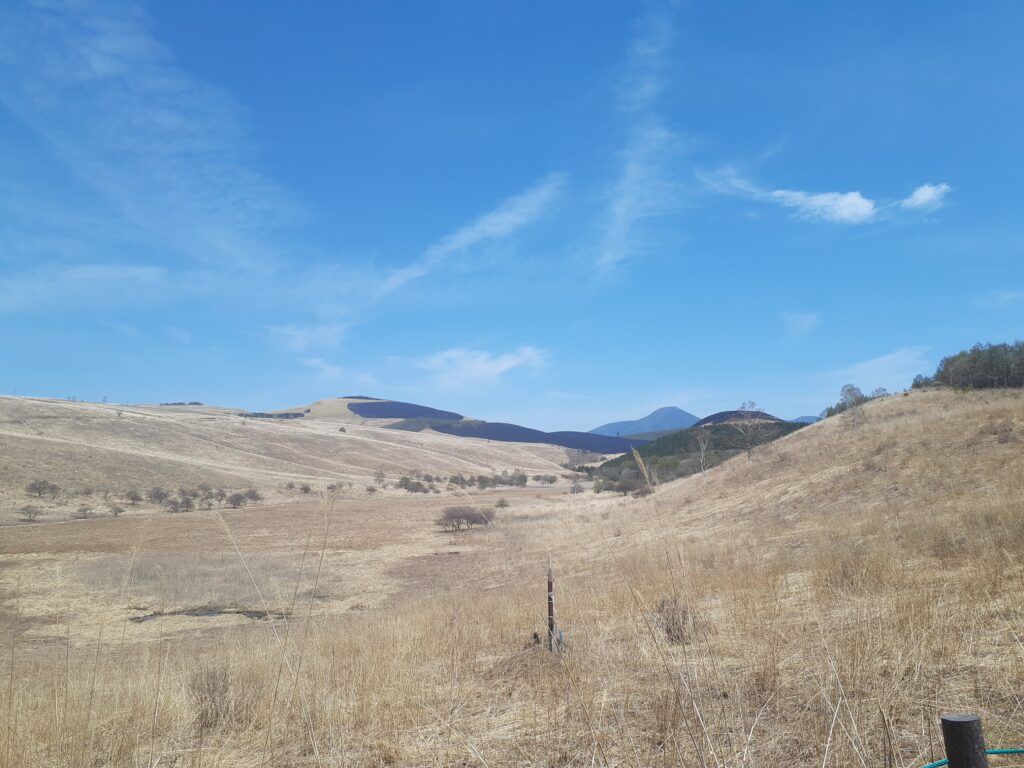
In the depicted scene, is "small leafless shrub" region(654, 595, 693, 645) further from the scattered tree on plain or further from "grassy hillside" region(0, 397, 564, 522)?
the scattered tree on plain

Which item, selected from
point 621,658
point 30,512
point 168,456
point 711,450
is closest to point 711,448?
point 711,450

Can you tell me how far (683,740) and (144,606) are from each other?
66.1ft

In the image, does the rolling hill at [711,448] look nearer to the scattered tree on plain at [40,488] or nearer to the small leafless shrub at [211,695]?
the small leafless shrub at [211,695]

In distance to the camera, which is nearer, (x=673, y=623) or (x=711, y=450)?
(x=673, y=623)

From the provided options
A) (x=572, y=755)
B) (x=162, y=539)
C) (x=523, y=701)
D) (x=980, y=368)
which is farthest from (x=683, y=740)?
(x=980, y=368)

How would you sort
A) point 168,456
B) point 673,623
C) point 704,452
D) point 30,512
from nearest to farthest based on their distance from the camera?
point 673,623 → point 30,512 → point 704,452 → point 168,456

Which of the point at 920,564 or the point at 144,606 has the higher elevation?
the point at 920,564

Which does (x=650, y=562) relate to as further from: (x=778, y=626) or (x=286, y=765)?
(x=286, y=765)

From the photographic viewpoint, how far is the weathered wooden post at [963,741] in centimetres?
154

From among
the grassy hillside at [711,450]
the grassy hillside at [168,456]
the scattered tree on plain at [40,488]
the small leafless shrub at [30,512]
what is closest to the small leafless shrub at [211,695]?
the grassy hillside at [711,450]

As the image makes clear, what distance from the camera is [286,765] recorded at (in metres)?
3.58

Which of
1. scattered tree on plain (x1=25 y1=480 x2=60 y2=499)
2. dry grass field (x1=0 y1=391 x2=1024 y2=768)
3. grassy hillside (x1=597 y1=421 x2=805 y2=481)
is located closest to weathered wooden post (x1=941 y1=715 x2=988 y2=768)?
dry grass field (x1=0 y1=391 x2=1024 y2=768)

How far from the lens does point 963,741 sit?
156 cm

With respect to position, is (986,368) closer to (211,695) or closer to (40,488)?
(211,695)
